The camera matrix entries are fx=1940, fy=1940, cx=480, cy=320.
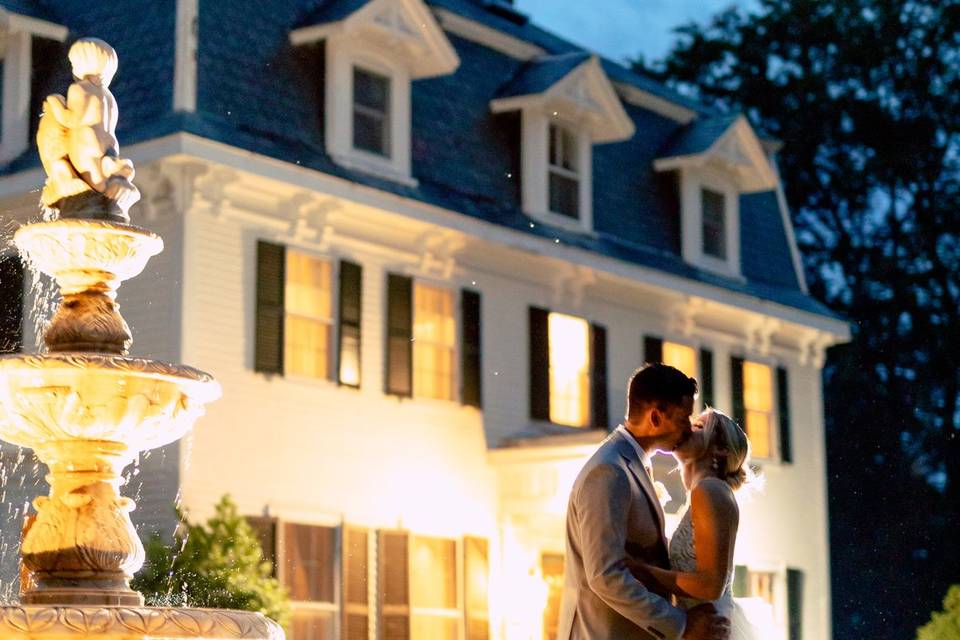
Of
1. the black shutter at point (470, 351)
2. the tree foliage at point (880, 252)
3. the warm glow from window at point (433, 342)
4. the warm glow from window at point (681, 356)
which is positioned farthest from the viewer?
the tree foliage at point (880, 252)

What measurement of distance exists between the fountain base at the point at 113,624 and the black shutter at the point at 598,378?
16.5 m

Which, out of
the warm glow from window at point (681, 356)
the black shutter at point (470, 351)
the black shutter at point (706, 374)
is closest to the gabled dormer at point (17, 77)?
the black shutter at point (470, 351)

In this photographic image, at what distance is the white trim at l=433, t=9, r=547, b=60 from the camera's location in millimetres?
23625

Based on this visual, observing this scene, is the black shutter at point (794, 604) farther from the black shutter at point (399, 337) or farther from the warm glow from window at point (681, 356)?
the black shutter at point (399, 337)

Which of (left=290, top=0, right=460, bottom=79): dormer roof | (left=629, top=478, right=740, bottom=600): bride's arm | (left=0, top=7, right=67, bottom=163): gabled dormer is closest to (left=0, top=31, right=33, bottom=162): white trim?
(left=0, top=7, right=67, bottom=163): gabled dormer

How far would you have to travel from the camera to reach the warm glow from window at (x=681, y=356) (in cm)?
2611

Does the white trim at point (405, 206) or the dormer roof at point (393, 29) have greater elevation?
the dormer roof at point (393, 29)

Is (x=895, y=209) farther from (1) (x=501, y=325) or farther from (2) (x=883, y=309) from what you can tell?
(1) (x=501, y=325)

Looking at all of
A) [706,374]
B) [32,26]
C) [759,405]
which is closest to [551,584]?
[706,374]

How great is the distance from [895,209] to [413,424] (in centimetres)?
1777

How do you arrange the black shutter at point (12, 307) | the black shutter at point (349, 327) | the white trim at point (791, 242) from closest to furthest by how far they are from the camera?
1. the black shutter at point (12, 307)
2. the black shutter at point (349, 327)
3. the white trim at point (791, 242)

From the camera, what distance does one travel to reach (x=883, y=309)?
3619 cm

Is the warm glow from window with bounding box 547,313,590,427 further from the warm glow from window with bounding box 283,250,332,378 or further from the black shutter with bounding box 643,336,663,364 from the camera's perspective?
the warm glow from window with bounding box 283,250,332,378

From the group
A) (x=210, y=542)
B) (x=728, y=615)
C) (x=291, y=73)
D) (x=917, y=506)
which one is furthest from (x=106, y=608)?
(x=917, y=506)
